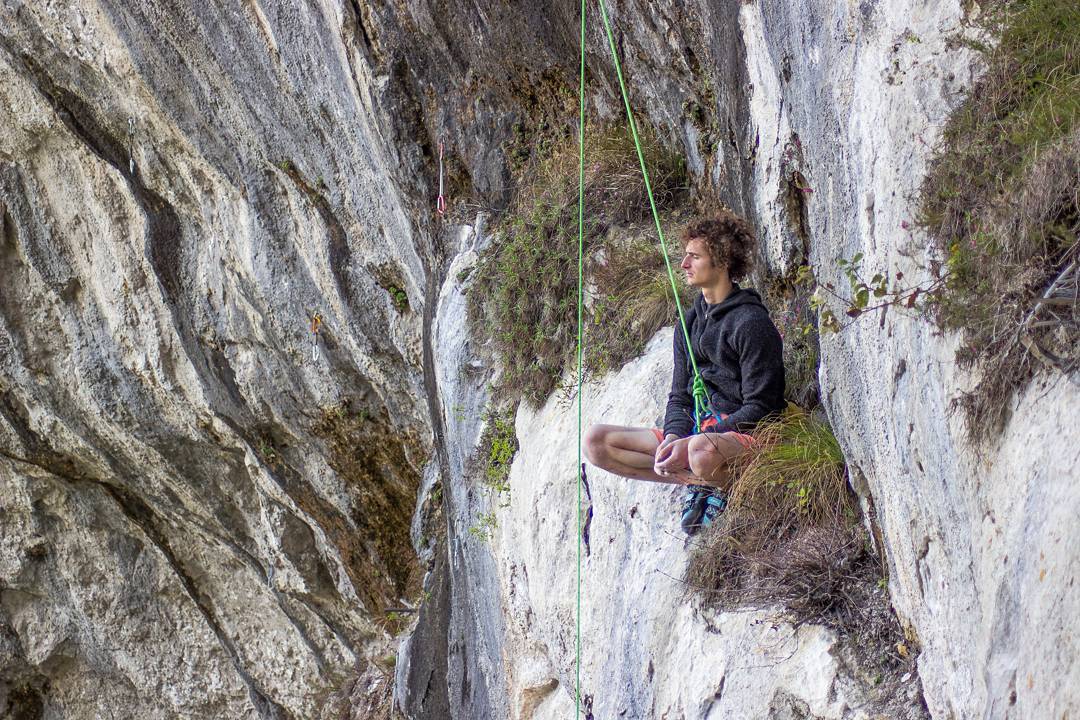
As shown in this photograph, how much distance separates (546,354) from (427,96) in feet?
9.52

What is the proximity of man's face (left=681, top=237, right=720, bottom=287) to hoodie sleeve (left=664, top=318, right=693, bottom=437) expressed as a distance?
33cm

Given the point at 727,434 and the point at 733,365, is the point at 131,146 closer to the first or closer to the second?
the point at 733,365

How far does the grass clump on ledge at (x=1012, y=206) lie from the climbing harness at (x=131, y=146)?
8495 mm

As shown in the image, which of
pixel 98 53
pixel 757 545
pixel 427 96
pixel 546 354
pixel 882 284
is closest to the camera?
pixel 882 284

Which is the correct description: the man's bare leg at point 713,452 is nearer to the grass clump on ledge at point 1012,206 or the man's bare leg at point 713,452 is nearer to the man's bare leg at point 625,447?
the man's bare leg at point 625,447

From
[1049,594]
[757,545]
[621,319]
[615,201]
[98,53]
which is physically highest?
[98,53]

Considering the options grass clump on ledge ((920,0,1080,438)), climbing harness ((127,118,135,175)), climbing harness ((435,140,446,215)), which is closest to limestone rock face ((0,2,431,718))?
climbing harness ((127,118,135,175))

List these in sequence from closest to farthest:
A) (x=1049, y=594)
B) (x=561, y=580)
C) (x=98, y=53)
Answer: (x=1049, y=594) < (x=561, y=580) < (x=98, y=53)

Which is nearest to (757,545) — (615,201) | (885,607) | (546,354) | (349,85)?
(885,607)

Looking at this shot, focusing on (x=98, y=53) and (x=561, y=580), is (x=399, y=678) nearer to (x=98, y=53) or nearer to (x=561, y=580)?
(x=561, y=580)

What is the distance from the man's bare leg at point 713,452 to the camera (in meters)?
4.80

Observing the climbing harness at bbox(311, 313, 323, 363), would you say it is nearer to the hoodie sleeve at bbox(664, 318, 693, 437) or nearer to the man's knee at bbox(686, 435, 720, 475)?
the hoodie sleeve at bbox(664, 318, 693, 437)

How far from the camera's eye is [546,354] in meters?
7.35

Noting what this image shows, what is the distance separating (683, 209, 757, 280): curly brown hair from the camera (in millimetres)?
5051
